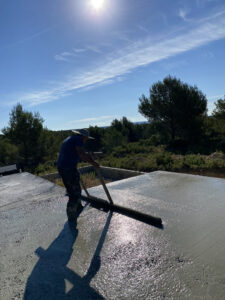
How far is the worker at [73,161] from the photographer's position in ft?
9.28

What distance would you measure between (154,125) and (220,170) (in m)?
12.5

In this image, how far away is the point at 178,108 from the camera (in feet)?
58.7

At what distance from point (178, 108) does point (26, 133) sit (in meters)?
12.3

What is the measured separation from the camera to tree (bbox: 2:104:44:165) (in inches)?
577

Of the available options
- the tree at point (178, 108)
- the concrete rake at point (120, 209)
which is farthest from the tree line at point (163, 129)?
the concrete rake at point (120, 209)

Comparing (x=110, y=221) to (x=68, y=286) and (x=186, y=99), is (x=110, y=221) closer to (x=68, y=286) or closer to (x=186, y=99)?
(x=68, y=286)

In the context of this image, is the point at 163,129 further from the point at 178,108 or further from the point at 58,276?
the point at 58,276

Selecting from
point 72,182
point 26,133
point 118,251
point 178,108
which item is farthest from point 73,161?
point 178,108

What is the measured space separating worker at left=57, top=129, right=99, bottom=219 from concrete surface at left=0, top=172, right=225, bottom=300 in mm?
235

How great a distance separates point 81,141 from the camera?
112 inches

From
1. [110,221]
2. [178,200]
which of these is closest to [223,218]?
[178,200]

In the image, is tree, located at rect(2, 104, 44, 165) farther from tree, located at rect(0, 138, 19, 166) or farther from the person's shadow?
the person's shadow

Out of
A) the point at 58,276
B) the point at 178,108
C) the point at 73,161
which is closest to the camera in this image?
the point at 58,276

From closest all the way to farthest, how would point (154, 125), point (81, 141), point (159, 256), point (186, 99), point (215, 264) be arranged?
point (215, 264)
point (159, 256)
point (81, 141)
point (186, 99)
point (154, 125)
